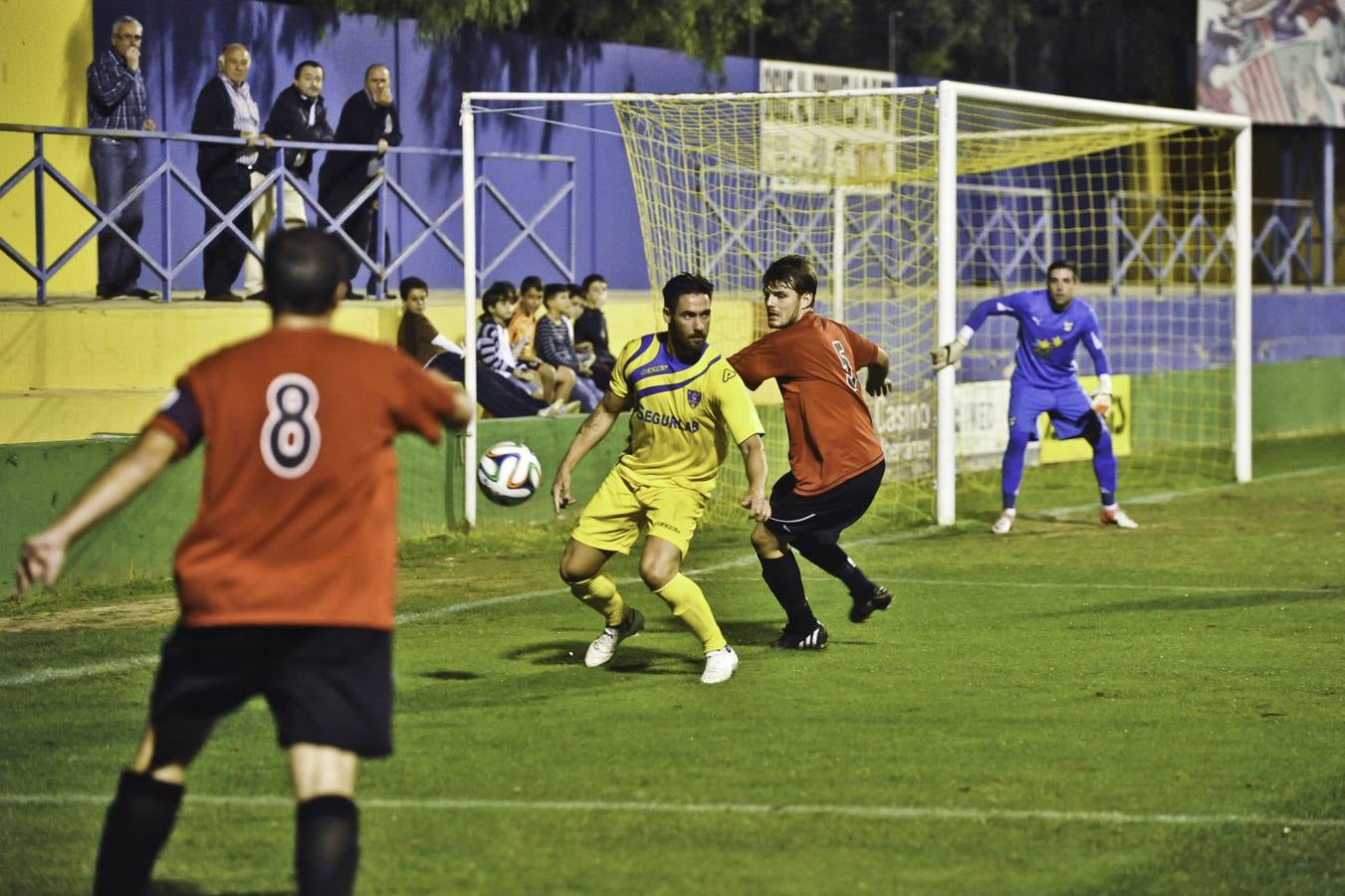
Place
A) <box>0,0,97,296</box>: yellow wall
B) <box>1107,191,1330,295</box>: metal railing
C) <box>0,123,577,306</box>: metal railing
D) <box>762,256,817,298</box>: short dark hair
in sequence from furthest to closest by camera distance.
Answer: <box>1107,191,1330,295</box>: metal railing, <box>0,0,97,296</box>: yellow wall, <box>0,123,577,306</box>: metal railing, <box>762,256,817,298</box>: short dark hair

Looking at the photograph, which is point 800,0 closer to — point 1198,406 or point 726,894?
point 1198,406

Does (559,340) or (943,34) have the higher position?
(943,34)

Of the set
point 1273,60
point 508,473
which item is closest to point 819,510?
point 508,473

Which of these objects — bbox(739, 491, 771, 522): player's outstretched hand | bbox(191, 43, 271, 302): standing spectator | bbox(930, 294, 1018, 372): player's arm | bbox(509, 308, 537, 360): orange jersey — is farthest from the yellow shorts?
bbox(509, 308, 537, 360): orange jersey

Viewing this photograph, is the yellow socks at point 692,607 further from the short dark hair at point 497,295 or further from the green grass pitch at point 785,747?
the short dark hair at point 497,295

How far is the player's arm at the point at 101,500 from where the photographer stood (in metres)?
4.45

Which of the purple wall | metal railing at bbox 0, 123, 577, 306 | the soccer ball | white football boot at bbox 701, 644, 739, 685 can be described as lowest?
white football boot at bbox 701, 644, 739, 685

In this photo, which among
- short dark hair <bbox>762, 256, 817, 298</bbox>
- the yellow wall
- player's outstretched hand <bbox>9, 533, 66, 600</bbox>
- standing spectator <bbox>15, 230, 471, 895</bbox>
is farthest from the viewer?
the yellow wall

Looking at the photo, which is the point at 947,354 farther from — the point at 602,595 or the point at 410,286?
the point at 602,595

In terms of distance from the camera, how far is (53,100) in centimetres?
1778

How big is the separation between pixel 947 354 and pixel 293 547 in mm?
9279

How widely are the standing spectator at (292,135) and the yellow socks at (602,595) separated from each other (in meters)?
7.42

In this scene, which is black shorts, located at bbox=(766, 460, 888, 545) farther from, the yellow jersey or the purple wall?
the purple wall

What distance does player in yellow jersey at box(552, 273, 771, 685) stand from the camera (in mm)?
8633
